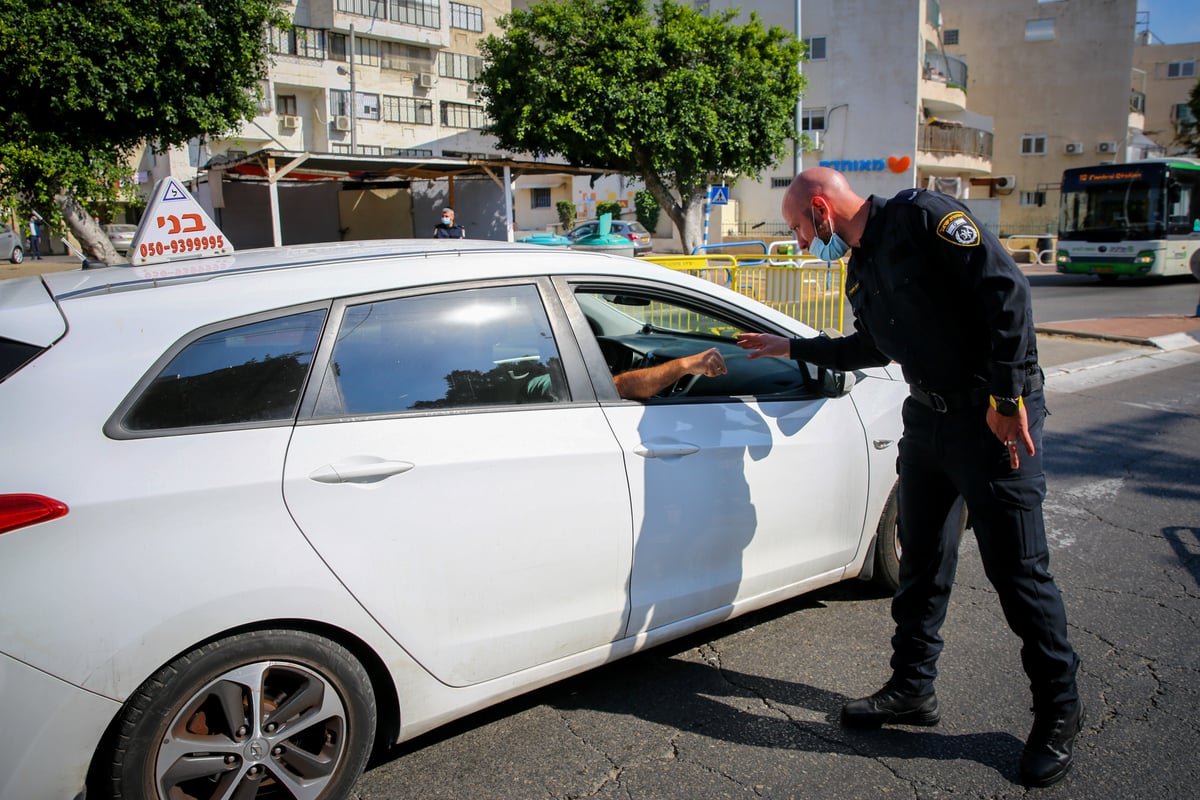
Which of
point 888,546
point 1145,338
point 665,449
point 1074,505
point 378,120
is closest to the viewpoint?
point 665,449

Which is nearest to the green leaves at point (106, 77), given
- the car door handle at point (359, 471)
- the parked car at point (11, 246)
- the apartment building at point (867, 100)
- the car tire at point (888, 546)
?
the car door handle at point (359, 471)

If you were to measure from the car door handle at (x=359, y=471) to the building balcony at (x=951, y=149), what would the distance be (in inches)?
1658

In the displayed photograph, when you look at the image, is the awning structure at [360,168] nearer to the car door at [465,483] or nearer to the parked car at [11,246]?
the parked car at [11,246]

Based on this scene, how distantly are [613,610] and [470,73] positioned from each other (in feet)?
171

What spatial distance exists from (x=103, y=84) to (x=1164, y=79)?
73.5 metres

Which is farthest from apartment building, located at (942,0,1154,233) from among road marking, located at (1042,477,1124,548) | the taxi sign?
the taxi sign

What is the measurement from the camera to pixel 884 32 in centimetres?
3919

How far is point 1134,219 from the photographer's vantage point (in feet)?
71.5

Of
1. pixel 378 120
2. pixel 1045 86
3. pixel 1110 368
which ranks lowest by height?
pixel 1110 368

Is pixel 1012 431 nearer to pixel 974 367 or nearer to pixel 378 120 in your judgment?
pixel 974 367

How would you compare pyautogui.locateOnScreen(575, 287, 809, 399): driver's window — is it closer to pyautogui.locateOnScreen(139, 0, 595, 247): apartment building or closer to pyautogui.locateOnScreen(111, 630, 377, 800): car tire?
pyautogui.locateOnScreen(111, 630, 377, 800): car tire

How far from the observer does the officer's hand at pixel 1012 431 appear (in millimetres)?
2463

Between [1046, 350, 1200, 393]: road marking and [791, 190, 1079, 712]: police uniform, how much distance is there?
23.1ft

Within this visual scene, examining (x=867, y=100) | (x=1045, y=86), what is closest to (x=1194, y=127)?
(x=1045, y=86)
